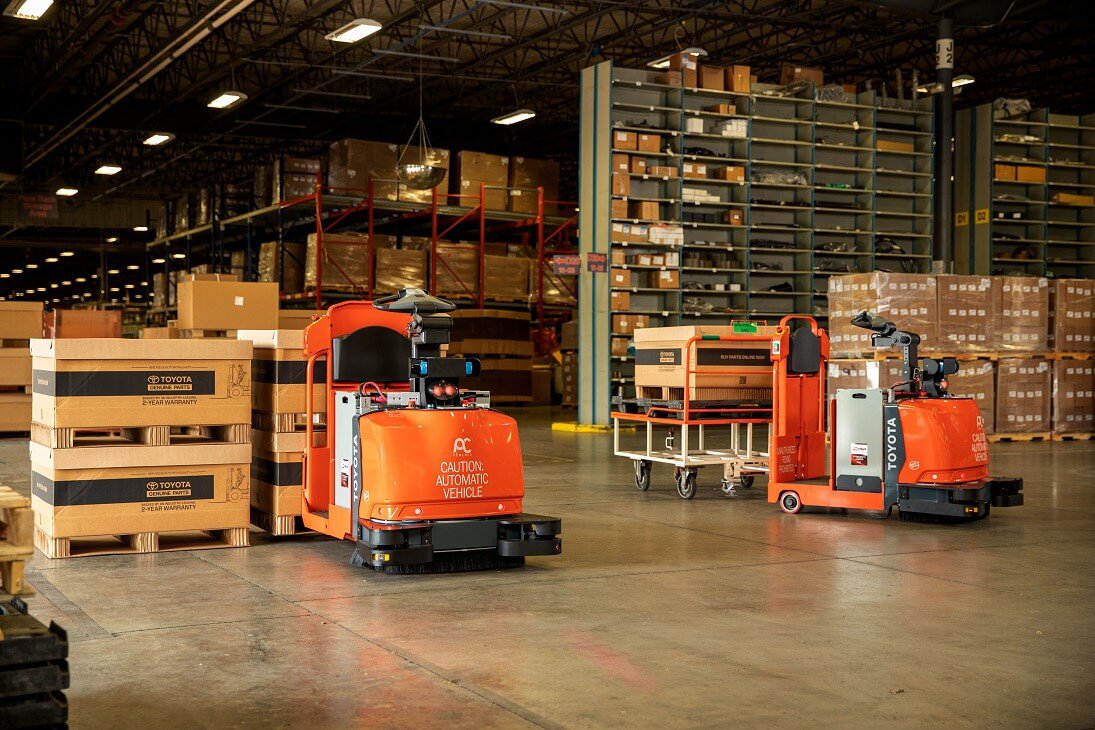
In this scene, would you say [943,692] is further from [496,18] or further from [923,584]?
[496,18]

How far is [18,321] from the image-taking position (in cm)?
1463

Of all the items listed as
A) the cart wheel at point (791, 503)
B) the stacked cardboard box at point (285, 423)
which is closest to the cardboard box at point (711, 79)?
the cart wheel at point (791, 503)

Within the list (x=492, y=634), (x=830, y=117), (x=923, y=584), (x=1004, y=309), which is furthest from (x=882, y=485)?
(x=830, y=117)

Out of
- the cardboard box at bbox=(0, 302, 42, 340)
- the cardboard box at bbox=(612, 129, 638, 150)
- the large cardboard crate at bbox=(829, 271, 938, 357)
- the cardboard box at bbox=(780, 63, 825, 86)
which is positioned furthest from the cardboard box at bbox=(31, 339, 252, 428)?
the cardboard box at bbox=(780, 63, 825, 86)

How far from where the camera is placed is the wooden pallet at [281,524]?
699 cm

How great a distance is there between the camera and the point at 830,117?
1806 cm

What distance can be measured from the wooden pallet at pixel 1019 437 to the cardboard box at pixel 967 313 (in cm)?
114

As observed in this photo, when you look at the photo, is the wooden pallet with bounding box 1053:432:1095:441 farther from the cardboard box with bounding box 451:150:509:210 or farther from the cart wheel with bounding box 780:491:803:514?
the cardboard box with bounding box 451:150:509:210

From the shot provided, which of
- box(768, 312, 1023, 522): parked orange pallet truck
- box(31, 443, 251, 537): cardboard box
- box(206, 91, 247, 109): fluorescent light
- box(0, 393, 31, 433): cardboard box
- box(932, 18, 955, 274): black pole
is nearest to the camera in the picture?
box(31, 443, 251, 537): cardboard box

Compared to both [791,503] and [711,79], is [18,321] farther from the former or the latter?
[791,503]

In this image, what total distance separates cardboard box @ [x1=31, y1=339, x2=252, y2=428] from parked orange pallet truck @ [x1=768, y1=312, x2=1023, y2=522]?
4.02 meters

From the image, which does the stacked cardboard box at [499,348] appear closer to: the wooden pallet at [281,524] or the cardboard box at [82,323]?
the cardboard box at [82,323]

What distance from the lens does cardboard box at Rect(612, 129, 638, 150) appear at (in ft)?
52.0

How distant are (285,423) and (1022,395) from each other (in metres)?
10.7
